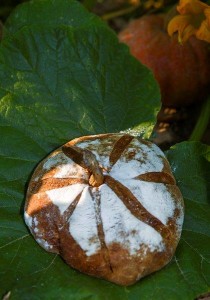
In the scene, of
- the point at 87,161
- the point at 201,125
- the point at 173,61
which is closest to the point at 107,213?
the point at 87,161

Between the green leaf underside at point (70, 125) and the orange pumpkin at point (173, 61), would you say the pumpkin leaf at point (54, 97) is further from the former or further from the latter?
the orange pumpkin at point (173, 61)

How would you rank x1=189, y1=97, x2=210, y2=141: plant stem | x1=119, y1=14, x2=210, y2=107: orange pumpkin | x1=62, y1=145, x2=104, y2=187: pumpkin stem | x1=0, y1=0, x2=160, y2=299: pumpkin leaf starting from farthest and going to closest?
x1=119, y1=14, x2=210, y2=107: orange pumpkin < x1=189, y1=97, x2=210, y2=141: plant stem < x1=0, y1=0, x2=160, y2=299: pumpkin leaf < x1=62, y1=145, x2=104, y2=187: pumpkin stem

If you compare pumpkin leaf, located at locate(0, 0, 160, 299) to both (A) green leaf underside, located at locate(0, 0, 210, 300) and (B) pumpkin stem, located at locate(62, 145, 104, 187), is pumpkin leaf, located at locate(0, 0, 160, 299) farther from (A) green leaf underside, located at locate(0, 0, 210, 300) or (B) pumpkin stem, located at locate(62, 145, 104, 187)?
(B) pumpkin stem, located at locate(62, 145, 104, 187)

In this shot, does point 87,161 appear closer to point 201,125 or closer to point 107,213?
point 107,213

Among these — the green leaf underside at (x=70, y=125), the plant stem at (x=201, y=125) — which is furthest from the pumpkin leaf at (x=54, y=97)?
the plant stem at (x=201, y=125)

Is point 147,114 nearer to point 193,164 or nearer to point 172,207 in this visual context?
point 193,164

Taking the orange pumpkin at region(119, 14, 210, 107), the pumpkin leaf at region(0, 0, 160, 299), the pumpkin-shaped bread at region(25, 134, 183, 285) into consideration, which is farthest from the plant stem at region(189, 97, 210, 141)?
the pumpkin-shaped bread at region(25, 134, 183, 285)

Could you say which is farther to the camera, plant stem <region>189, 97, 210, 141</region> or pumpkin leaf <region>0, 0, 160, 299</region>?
plant stem <region>189, 97, 210, 141</region>

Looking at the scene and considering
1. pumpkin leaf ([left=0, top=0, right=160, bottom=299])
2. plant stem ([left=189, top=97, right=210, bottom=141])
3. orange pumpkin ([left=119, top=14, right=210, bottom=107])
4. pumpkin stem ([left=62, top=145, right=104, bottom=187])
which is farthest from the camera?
orange pumpkin ([left=119, top=14, right=210, bottom=107])
